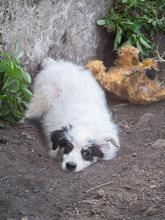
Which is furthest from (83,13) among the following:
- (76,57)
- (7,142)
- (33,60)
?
(7,142)

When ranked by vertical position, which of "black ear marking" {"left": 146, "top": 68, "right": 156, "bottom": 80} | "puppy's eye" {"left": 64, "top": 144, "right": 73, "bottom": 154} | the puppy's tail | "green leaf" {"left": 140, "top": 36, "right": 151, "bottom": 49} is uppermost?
"green leaf" {"left": 140, "top": 36, "right": 151, "bottom": 49}

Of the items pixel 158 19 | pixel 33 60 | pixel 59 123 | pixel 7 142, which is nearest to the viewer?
pixel 7 142

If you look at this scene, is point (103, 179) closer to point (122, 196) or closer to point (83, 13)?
point (122, 196)

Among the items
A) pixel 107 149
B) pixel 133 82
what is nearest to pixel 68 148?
pixel 107 149

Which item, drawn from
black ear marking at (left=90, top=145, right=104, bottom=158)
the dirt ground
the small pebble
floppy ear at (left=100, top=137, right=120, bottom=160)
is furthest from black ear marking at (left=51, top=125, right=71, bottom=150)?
the small pebble

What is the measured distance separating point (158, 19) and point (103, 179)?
14.1ft

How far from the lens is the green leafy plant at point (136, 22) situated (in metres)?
6.52

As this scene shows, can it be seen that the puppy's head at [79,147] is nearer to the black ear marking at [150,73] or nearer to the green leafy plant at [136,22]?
the black ear marking at [150,73]

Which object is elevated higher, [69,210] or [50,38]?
[50,38]

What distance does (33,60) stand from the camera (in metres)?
5.25

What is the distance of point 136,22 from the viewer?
6.63 meters

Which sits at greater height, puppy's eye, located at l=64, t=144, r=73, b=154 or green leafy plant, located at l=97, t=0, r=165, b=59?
green leafy plant, located at l=97, t=0, r=165, b=59

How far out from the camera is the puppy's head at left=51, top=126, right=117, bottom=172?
4.29 metres

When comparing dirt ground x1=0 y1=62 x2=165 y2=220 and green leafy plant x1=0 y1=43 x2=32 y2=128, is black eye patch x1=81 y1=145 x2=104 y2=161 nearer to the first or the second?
dirt ground x1=0 y1=62 x2=165 y2=220
